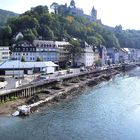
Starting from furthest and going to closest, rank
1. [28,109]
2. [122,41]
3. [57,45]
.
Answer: [122,41]
[57,45]
[28,109]

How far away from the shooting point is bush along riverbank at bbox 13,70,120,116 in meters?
38.4

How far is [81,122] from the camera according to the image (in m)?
35.6

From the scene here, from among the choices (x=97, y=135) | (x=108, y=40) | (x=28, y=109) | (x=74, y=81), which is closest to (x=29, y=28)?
(x=74, y=81)

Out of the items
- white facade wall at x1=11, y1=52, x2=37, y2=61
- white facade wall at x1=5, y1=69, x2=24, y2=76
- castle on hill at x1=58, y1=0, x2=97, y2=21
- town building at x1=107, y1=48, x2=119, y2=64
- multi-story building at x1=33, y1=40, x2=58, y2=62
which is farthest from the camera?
castle on hill at x1=58, y1=0, x2=97, y2=21

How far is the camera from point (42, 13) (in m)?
105

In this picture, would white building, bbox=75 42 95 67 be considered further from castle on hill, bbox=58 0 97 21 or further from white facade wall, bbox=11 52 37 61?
castle on hill, bbox=58 0 97 21

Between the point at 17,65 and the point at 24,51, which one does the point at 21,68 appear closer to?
the point at 17,65

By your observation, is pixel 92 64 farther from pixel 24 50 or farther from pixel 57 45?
pixel 24 50

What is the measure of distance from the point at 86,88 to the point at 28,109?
22.2m

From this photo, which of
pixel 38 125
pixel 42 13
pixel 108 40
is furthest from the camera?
pixel 108 40

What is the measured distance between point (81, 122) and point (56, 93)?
13.7 meters

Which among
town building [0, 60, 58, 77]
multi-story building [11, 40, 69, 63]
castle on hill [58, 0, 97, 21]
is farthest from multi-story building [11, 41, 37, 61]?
castle on hill [58, 0, 97, 21]

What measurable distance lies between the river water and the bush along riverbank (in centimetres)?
118

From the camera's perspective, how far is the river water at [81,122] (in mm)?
31000
